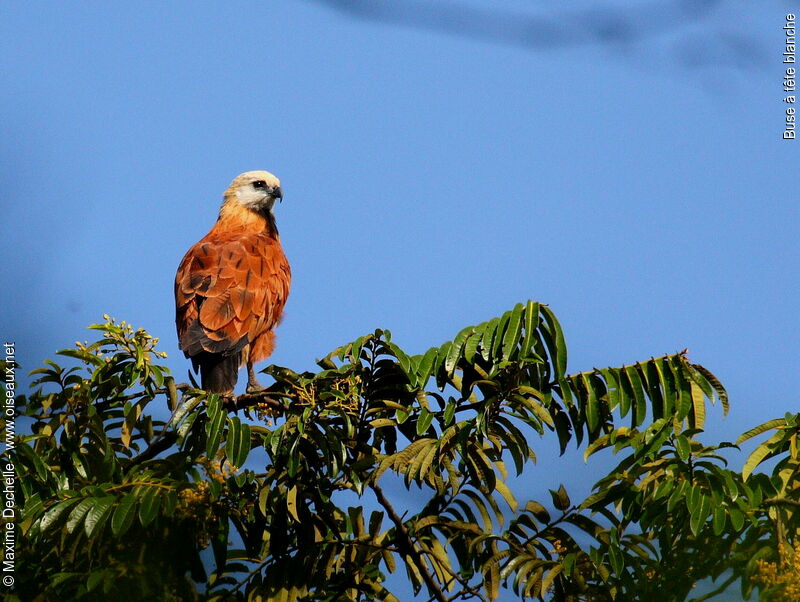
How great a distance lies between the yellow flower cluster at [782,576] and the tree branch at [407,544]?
0.98m

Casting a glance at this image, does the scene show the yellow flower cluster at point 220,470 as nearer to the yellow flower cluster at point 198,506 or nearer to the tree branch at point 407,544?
the yellow flower cluster at point 198,506

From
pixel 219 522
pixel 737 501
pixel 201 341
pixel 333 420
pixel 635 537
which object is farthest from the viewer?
pixel 201 341

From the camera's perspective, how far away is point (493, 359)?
317 centimetres

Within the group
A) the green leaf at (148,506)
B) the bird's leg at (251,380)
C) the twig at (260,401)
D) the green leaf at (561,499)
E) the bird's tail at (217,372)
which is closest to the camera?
the green leaf at (148,506)

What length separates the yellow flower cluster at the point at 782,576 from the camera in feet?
7.55

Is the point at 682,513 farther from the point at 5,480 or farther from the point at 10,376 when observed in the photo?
the point at 10,376

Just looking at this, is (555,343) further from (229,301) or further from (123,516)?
(229,301)

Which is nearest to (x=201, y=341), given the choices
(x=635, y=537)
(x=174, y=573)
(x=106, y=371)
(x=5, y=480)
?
(x=106, y=371)

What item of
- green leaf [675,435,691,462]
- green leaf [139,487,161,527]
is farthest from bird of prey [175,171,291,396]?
green leaf [675,435,691,462]

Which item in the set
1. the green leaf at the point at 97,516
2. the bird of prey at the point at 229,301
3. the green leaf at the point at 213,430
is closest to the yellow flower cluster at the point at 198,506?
the green leaf at the point at 213,430

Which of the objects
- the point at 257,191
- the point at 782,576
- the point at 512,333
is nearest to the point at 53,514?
the point at 512,333

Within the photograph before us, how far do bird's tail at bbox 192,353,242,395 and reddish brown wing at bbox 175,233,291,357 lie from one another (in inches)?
2.2

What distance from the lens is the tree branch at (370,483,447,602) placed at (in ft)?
10.1

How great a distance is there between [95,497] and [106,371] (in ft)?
1.74
